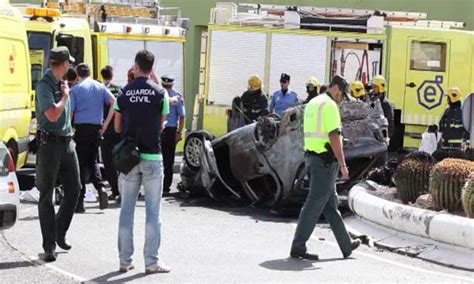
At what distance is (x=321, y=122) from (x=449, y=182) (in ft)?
5.87

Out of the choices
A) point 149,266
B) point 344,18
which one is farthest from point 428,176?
point 344,18

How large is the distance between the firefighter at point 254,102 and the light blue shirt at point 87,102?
3.72 meters

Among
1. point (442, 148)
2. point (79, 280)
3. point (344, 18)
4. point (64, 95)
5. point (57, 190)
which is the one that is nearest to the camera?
point (79, 280)

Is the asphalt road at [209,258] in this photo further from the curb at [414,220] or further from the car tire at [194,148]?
the car tire at [194,148]

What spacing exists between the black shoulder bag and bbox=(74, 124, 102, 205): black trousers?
11.8 ft

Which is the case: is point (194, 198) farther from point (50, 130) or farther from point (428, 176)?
point (50, 130)

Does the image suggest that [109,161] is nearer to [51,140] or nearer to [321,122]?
[51,140]

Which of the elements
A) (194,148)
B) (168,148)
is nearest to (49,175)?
(194,148)

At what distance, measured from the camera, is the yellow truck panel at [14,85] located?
11898mm

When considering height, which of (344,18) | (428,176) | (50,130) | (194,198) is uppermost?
(344,18)

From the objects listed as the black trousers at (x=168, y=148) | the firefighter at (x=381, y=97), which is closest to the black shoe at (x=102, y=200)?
the black trousers at (x=168, y=148)

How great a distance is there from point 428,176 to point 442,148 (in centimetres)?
256

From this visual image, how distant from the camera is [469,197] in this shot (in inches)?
359

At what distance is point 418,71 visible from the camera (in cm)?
1905
